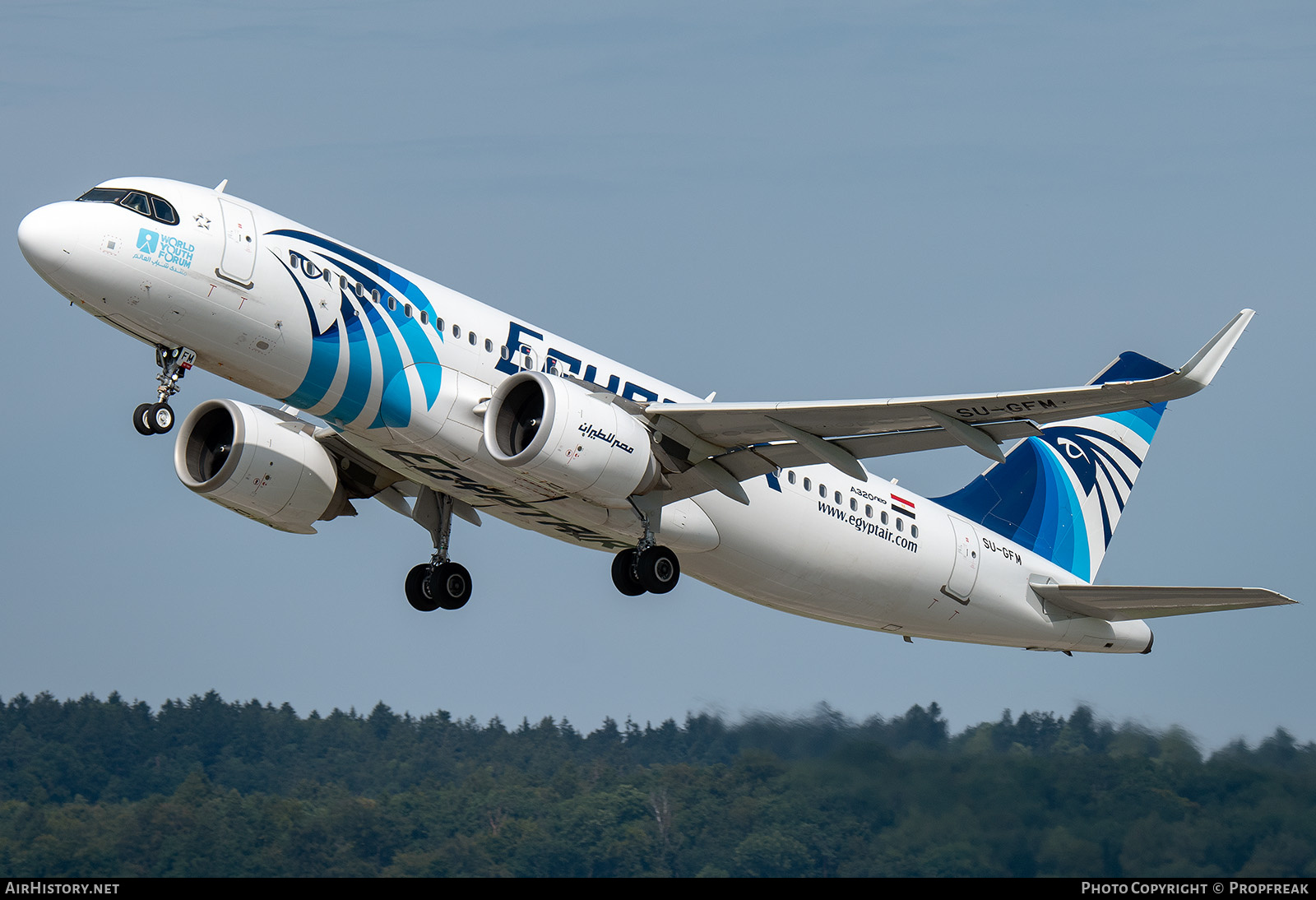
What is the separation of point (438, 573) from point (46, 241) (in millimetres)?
9896

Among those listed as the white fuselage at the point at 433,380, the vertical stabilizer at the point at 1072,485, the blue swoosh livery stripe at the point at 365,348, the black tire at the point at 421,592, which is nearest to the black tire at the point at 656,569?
the white fuselage at the point at 433,380

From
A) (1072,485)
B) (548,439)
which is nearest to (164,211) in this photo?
(548,439)

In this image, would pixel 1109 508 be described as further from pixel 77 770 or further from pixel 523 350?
pixel 77 770

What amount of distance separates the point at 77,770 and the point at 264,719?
9.95 meters

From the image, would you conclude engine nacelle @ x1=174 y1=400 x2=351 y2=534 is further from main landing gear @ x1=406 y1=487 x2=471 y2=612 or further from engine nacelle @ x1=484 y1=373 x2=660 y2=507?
engine nacelle @ x1=484 y1=373 x2=660 y2=507

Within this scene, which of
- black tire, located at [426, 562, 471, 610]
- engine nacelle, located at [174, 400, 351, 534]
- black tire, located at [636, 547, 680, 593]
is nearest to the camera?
black tire, located at [636, 547, 680, 593]

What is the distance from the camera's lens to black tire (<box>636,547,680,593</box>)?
88.5 feet

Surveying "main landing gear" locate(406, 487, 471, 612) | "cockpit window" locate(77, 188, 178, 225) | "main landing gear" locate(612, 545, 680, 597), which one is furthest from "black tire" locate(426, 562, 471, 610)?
"cockpit window" locate(77, 188, 178, 225)

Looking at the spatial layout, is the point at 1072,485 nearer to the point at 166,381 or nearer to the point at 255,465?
the point at 255,465

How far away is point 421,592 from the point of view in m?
30.2

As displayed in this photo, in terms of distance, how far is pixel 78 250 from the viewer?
23297 millimetres

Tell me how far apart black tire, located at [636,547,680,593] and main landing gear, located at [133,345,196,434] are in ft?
25.7

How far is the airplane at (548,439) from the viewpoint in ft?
78.9

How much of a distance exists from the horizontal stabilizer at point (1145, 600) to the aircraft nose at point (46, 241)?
19018mm
